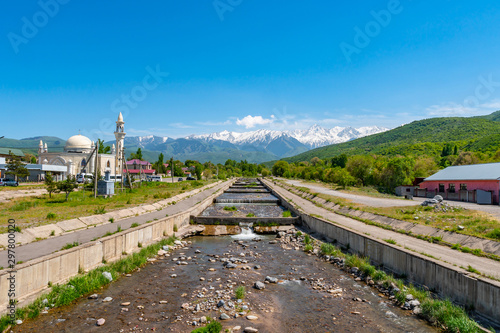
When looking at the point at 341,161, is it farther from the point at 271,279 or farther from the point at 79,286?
the point at 79,286

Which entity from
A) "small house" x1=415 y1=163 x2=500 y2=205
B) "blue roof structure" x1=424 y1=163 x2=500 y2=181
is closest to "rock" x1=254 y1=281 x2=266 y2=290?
"small house" x1=415 y1=163 x2=500 y2=205

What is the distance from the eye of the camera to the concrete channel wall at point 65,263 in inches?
377

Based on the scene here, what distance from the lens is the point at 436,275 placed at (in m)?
11.0

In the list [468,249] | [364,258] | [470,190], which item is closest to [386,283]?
[364,258]

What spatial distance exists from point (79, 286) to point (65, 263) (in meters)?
1.11

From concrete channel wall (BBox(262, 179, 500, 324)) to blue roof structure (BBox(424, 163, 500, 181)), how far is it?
26.4 meters

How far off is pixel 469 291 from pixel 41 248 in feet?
58.1

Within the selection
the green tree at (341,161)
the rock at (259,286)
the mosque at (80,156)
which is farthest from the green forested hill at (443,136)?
the rock at (259,286)

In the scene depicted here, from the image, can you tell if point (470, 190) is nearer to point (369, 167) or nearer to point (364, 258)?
point (364, 258)

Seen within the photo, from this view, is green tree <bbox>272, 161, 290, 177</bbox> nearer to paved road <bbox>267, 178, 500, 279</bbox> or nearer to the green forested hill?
the green forested hill

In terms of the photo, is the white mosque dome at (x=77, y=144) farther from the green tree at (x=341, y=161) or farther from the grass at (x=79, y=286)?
the grass at (x=79, y=286)

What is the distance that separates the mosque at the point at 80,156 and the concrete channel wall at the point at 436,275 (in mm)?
79089

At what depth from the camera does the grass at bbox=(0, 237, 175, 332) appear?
30.9ft

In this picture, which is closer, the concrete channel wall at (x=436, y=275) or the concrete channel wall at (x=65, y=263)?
the concrete channel wall at (x=436, y=275)
